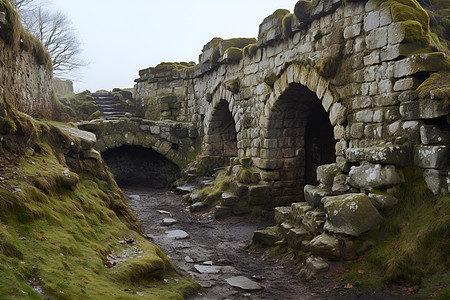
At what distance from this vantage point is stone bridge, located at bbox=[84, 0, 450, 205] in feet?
15.9

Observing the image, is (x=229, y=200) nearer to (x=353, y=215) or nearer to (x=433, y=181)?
(x=353, y=215)

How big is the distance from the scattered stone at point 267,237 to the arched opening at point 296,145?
8.74ft

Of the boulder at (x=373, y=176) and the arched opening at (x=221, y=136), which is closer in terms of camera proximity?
the boulder at (x=373, y=176)

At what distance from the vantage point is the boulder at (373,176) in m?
4.73

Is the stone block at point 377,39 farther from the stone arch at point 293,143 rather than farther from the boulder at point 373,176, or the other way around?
the stone arch at point 293,143

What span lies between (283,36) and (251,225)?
13.3 feet

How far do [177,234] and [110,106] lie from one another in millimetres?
11527

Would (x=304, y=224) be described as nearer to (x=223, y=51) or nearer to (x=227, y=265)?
(x=227, y=265)

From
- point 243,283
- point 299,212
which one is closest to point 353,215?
point 299,212

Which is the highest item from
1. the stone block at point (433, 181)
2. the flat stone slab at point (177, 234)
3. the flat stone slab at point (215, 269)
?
the stone block at point (433, 181)

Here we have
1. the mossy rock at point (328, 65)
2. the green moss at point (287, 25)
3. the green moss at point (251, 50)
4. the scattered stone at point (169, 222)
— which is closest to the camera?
the mossy rock at point (328, 65)

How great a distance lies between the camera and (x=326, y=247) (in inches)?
183

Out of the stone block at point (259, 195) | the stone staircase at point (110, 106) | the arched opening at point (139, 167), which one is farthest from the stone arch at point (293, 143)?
the stone staircase at point (110, 106)

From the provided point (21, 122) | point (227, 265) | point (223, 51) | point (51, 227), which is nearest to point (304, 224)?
point (227, 265)
